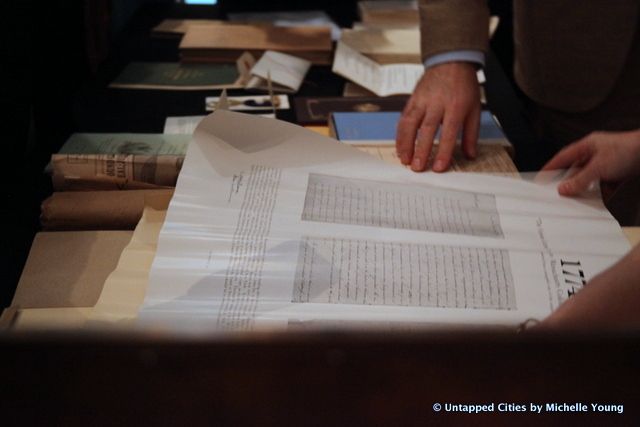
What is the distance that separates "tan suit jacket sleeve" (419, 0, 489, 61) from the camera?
960 millimetres

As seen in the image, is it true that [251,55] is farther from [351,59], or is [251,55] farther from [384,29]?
[384,29]

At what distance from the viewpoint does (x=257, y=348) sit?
24 centimetres

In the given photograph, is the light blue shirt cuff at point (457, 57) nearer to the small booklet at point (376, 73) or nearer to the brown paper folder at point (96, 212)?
the small booklet at point (376, 73)

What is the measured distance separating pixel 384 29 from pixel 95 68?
621 mm

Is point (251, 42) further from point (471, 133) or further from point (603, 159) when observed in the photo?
point (603, 159)

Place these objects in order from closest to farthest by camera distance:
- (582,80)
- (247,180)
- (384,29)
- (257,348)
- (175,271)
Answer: (257,348) < (175,271) < (247,180) < (582,80) < (384,29)

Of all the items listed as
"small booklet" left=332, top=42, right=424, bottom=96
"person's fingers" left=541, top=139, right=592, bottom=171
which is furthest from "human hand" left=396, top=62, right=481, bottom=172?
"small booklet" left=332, top=42, right=424, bottom=96

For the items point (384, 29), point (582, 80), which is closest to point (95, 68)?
point (384, 29)

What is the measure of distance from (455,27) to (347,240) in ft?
1.50

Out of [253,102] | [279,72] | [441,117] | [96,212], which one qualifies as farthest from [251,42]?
[96,212]

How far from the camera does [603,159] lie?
2.64 ft

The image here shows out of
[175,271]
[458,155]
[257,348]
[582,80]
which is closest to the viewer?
[257,348]

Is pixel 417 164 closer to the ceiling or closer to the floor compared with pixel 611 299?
closer to the floor

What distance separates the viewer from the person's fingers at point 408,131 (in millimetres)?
867
